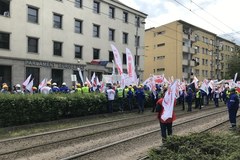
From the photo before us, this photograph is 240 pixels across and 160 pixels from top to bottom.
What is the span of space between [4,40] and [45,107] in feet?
62.0

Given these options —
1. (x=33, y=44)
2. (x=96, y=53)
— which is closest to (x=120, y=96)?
(x=33, y=44)

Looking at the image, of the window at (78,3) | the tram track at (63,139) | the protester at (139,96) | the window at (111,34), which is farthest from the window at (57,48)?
the tram track at (63,139)

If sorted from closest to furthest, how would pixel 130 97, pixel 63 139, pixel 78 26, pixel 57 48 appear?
pixel 63 139, pixel 130 97, pixel 57 48, pixel 78 26

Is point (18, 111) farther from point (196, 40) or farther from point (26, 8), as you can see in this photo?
A: point (196, 40)

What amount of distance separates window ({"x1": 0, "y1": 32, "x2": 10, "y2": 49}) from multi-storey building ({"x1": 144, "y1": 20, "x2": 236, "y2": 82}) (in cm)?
4168

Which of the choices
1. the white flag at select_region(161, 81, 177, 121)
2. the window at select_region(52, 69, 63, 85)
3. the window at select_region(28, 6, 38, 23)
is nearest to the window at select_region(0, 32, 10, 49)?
the window at select_region(28, 6, 38, 23)

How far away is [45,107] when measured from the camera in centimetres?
1548

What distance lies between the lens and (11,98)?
46.0ft

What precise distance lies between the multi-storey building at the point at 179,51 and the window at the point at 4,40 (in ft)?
137

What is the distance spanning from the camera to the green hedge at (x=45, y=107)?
45.8 ft

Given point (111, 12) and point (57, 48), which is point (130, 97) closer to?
point (57, 48)

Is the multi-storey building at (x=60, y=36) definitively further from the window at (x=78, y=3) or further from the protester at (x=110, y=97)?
the protester at (x=110, y=97)

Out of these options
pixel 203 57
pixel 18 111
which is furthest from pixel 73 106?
pixel 203 57

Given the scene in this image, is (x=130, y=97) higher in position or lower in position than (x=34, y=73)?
lower
